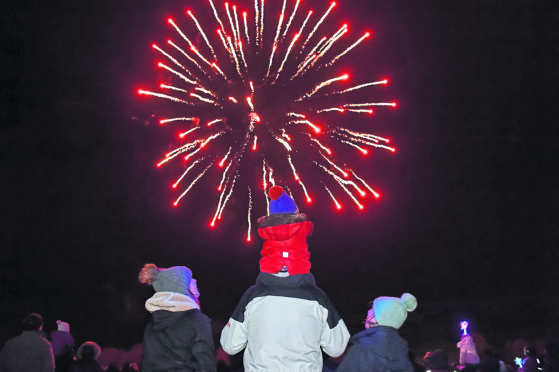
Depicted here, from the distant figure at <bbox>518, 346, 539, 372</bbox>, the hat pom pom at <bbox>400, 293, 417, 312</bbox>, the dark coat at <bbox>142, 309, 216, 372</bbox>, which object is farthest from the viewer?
the distant figure at <bbox>518, 346, 539, 372</bbox>

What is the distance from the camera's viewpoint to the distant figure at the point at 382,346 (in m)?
4.52

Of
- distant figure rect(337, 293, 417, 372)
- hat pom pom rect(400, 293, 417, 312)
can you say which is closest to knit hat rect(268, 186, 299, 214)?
distant figure rect(337, 293, 417, 372)

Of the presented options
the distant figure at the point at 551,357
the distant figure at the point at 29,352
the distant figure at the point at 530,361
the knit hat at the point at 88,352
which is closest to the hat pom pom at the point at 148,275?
the distant figure at the point at 29,352

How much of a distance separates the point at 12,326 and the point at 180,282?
2139 cm

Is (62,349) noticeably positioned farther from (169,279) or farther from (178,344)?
(178,344)

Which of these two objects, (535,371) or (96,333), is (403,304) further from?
(96,333)

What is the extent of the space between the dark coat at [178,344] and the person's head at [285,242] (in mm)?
746

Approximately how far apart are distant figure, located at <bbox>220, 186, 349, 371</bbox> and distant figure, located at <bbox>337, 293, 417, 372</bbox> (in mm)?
322

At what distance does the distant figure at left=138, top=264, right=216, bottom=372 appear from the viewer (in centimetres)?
446

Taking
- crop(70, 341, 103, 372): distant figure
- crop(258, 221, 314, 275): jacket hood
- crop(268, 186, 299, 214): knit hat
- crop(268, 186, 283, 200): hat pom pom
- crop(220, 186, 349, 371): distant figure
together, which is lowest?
crop(70, 341, 103, 372): distant figure

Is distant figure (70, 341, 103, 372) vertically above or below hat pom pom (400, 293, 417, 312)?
below

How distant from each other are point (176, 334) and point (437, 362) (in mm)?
3394

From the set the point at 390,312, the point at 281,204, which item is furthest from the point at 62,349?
the point at 390,312

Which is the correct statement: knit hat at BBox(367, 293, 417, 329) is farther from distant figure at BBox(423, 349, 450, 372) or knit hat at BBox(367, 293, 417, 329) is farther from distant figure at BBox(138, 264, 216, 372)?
distant figure at BBox(423, 349, 450, 372)
